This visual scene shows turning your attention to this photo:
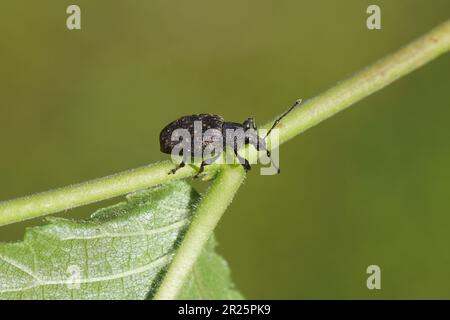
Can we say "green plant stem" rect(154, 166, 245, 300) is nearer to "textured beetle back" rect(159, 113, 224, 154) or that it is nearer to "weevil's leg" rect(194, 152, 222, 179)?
"weevil's leg" rect(194, 152, 222, 179)

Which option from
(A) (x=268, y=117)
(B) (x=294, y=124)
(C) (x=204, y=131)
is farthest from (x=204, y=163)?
(A) (x=268, y=117)

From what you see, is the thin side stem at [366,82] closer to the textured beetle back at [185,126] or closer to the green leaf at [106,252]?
the green leaf at [106,252]

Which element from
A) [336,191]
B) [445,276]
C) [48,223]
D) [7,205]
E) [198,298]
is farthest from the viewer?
[336,191]

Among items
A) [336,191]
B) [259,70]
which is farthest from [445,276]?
[259,70]

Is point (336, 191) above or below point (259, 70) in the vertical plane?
below

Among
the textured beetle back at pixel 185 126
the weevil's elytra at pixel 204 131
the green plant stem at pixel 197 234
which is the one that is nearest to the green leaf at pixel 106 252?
the green plant stem at pixel 197 234

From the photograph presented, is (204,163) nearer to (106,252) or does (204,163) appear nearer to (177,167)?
(177,167)

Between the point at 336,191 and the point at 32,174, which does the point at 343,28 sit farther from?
the point at 32,174
